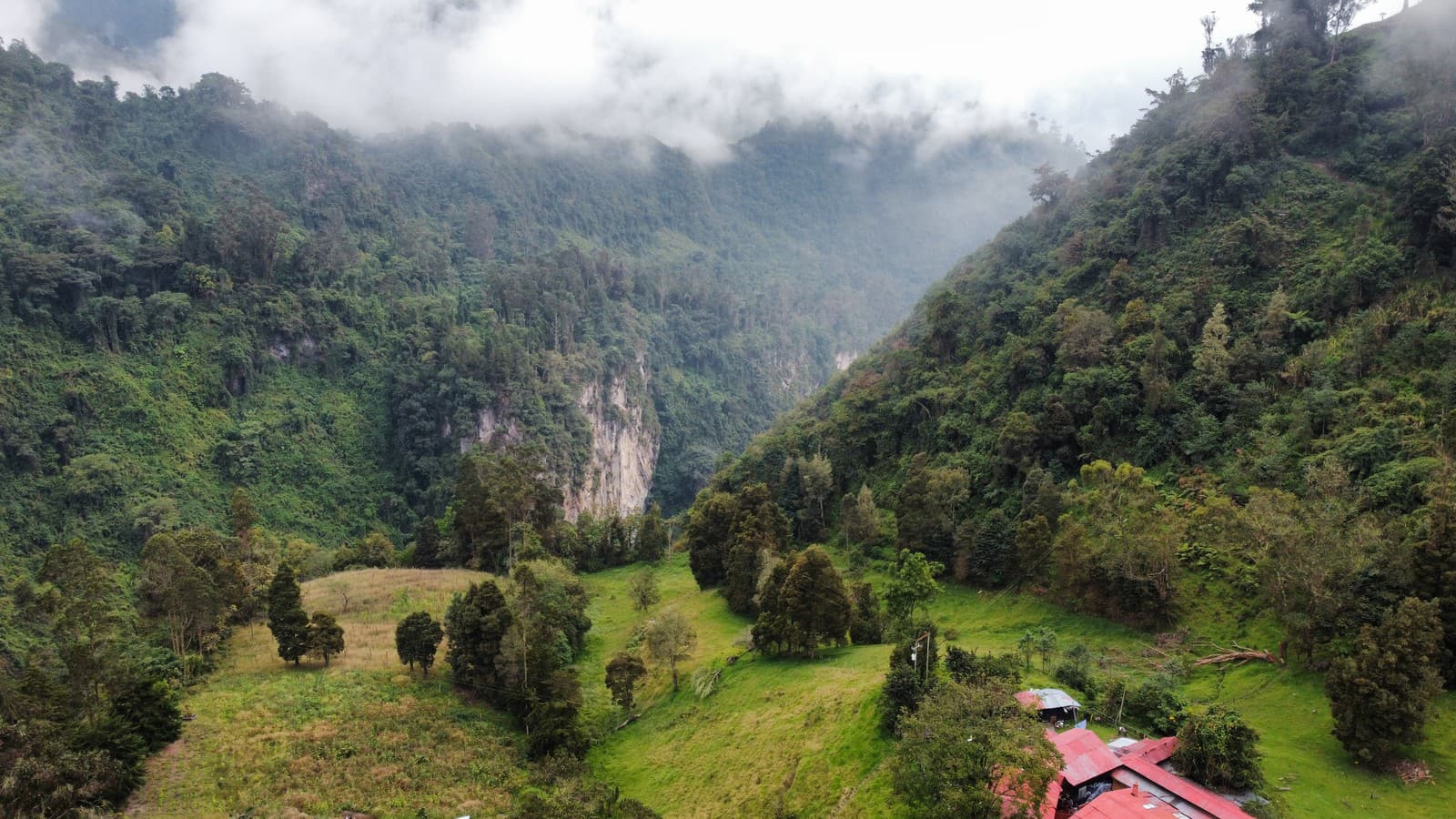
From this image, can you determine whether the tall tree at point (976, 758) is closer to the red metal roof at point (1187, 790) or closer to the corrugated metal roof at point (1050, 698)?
the red metal roof at point (1187, 790)

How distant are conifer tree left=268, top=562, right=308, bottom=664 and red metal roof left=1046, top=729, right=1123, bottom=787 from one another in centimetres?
3511

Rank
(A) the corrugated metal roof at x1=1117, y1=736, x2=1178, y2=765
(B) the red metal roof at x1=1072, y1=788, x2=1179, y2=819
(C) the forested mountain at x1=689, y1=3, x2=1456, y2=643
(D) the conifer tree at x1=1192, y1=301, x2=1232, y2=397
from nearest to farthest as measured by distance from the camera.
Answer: (B) the red metal roof at x1=1072, y1=788, x2=1179, y2=819, (A) the corrugated metal roof at x1=1117, y1=736, x2=1178, y2=765, (C) the forested mountain at x1=689, y1=3, x2=1456, y2=643, (D) the conifer tree at x1=1192, y1=301, x2=1232, y2=397

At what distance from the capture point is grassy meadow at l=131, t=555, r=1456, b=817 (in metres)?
24.1

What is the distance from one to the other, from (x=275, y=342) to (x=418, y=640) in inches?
2672

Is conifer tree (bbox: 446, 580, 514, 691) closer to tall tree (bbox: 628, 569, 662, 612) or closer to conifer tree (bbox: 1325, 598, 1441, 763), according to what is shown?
tall tree (bbox: 628, 569, 662, 612)

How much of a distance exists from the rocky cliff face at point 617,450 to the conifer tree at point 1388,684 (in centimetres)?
8831

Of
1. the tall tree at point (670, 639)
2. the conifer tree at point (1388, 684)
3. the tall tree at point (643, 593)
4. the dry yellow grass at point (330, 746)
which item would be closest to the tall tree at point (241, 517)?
the dry yellow grass at point (330, 746)

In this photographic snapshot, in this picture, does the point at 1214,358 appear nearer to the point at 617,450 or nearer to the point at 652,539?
the point at 652,539

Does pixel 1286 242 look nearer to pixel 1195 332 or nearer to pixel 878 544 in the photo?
pixel 1195 332

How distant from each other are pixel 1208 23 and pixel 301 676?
277ft

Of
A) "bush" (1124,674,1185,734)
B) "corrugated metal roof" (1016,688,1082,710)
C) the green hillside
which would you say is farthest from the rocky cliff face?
"bush" (1124,674,1185,734)

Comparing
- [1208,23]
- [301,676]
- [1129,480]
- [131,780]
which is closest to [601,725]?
Result: [301,676]

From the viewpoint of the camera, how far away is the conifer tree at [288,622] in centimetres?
3853

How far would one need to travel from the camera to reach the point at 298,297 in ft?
311
